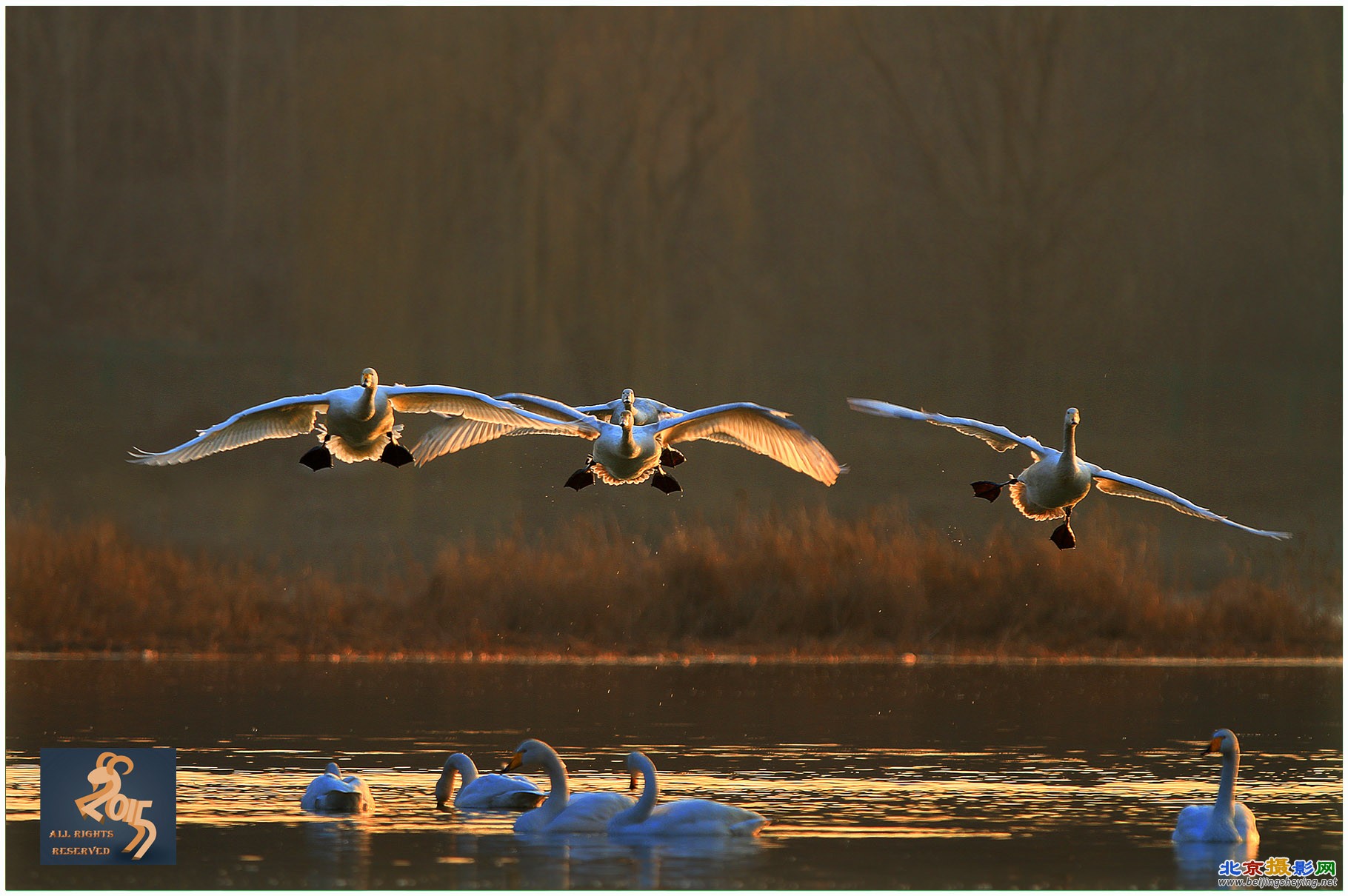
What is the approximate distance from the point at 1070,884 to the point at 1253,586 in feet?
63.8

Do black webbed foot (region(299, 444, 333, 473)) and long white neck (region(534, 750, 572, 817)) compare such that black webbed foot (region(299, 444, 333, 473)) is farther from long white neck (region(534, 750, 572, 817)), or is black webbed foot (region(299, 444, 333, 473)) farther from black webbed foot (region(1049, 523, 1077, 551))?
black webbed foot (region(1049, 523, 1077, 551))

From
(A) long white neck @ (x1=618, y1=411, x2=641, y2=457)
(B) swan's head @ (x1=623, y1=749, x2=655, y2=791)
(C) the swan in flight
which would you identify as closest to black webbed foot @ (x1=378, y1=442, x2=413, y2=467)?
(C) the swan in flight

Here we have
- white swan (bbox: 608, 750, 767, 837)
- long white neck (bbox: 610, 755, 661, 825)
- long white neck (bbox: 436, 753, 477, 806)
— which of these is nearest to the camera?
white swan (bbox: 608, 750, 767, 837)

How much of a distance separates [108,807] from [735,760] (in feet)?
23.5

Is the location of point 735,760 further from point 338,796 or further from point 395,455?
point 338,796

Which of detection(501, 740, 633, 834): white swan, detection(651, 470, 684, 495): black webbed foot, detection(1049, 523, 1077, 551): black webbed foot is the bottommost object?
detection(501, 740, 633, 834): white swan

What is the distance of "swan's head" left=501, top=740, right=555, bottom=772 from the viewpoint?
69.9ft

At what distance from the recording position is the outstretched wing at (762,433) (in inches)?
881

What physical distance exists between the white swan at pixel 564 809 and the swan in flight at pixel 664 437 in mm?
3255

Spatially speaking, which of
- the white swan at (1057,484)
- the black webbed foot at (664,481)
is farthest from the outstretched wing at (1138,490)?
the black webbed foot at (664,481)

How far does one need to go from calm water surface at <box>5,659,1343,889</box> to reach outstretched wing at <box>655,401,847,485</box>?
2.95 metres

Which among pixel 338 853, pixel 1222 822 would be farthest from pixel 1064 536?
pixel 338 853

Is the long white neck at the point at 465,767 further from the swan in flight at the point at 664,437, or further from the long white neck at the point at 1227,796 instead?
the long white neck at the point at 1227,796

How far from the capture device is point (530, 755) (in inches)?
848
